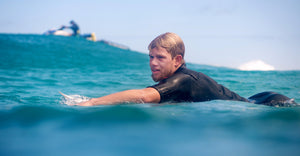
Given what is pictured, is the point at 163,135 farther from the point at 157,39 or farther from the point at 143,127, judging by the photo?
the point at 157,39

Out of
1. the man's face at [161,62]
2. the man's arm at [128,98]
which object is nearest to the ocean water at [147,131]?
the man's arm at [128,98]

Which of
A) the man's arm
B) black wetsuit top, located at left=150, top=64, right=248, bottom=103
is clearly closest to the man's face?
black wetsuit top, located at left=150, top=64, right=248, bottom=103

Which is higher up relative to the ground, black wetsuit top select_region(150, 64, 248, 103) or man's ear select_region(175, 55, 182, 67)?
man's ear select_region(175, 55, 182, 67)

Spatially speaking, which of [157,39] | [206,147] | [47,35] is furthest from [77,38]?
[206,147]

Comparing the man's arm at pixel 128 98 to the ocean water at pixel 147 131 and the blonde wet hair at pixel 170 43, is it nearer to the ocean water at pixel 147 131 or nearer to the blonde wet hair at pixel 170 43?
the ocean water at pixel 147 131

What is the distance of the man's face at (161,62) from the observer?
388 cm

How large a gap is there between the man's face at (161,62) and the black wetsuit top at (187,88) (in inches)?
5.6

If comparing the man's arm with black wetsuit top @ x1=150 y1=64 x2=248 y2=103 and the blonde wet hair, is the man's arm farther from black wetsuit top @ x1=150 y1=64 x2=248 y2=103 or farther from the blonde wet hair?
the blonde wet hair

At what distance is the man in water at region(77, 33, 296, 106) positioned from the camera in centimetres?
347

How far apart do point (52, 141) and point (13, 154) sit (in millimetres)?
312

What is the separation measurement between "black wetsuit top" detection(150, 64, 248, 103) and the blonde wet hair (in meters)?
0.28

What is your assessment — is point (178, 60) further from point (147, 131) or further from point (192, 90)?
point (147, 131)

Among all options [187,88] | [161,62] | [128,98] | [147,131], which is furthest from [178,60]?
[147,131]

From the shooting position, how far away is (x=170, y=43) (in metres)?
3.87
